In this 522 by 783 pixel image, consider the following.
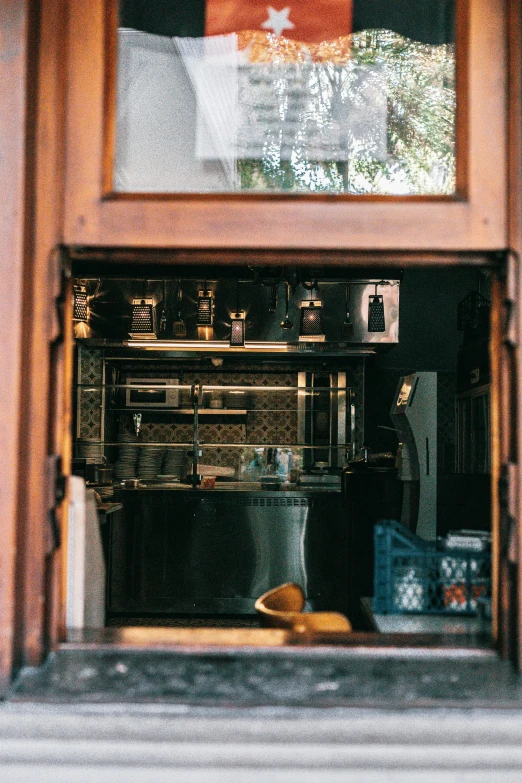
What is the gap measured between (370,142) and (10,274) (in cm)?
119

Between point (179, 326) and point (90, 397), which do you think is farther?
point (90, 397)

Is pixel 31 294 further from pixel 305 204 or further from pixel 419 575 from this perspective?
pixel 419 575

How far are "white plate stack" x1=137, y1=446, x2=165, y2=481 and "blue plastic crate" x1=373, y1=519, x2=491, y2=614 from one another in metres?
6.17

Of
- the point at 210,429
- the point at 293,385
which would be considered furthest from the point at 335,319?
the point at 210,429

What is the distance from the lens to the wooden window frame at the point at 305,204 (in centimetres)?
168

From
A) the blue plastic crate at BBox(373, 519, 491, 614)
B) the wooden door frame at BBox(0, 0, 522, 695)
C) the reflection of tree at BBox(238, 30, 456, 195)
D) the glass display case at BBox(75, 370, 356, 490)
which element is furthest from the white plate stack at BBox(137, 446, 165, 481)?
the wooden door frame at BBox(0, 0, 522, 695)

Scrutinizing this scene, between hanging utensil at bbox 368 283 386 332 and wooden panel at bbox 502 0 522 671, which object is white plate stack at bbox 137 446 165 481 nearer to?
hanging utensil at bbox 368 283 386 332

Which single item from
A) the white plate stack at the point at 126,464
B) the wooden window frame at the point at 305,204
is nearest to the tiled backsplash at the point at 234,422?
the white plate stack at the point at 126,464

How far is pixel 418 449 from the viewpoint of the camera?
6.98 m

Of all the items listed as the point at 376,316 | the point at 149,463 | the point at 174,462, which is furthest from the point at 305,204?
the point at 174,462

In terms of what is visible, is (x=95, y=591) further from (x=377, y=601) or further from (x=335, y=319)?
(x=335, y=319)

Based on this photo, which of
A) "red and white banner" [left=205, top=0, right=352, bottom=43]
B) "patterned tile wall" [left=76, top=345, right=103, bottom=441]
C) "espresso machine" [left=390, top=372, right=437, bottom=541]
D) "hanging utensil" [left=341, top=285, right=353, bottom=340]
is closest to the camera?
"red and white banner" [left=205, top=0, right=352, bottom=43]

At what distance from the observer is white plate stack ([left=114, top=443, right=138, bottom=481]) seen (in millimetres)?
8523

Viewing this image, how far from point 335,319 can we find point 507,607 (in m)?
6.48
